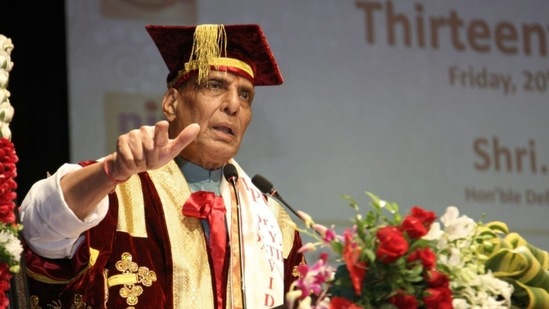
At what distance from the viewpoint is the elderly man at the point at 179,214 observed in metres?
2.98

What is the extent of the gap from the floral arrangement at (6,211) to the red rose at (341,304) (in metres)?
0.68

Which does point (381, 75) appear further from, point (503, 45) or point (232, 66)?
point (232, 66)

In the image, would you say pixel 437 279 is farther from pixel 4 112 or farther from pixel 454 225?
pixel 4 112

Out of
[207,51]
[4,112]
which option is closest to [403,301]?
[4,112]

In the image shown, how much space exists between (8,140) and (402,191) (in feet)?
9.03

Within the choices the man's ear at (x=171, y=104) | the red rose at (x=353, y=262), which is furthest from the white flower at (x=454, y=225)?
the man's ear at (x=171, y=104)

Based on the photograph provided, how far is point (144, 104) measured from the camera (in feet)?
16.1

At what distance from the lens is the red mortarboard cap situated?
365 cm

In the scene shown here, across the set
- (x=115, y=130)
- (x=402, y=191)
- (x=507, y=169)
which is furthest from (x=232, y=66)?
(x=507, y=169)

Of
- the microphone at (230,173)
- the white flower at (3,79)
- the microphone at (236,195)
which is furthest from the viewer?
the microphone at (230,173)

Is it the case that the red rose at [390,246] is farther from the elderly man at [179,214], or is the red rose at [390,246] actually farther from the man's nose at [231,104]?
the man's nose at [231,104]

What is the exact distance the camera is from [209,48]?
12.0 feet

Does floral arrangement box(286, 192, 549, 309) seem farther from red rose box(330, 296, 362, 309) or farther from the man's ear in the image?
the man's ear

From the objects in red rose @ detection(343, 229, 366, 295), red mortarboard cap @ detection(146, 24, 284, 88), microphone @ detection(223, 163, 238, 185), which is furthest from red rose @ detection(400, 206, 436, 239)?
red mortarboard cap @ detection(146, 24, 284, 88)
